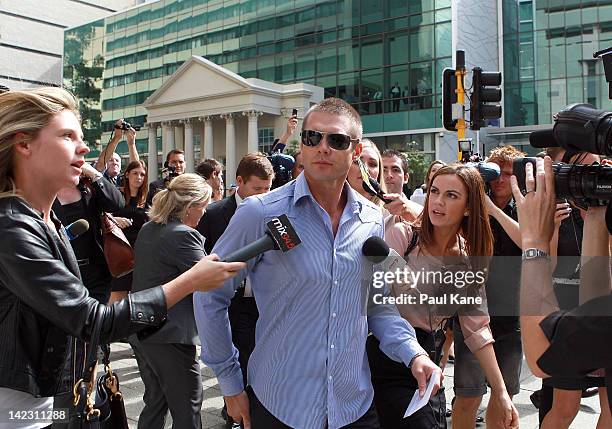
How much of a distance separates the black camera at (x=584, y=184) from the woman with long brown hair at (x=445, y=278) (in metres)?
1.16

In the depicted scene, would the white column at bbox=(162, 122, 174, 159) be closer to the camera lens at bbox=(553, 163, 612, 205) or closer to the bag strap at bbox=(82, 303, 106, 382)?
the bag strap at bbox=(82, 303, 106, 382)

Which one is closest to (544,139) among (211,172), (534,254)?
(534,254)

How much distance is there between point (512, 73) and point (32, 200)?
42.2 m

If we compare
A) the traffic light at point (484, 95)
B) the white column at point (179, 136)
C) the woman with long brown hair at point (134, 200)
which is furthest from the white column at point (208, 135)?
the woman with long brown hair at point (134, 200)

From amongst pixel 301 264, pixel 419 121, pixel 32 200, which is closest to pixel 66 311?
pixel 32 200

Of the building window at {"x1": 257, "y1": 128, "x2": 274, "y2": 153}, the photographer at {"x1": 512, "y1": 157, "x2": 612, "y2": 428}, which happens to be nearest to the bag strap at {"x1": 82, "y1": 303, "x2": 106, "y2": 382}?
the photographer at {"x1": 512, "y1": 157, "x2": 612, "y2": 428}

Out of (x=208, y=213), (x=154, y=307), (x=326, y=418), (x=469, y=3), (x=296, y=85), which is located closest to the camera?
(x=154, y=307)

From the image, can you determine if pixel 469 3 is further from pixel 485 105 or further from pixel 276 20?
pixel 485 105

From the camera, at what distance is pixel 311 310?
2.35m

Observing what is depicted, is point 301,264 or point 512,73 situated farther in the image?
point 512,73

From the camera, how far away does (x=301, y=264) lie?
2.36m

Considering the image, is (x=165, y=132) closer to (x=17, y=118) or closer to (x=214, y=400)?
(x=214, y=400)

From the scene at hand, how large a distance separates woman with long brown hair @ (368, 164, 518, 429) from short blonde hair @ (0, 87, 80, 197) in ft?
5.90

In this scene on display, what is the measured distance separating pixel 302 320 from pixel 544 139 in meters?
1.18
